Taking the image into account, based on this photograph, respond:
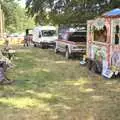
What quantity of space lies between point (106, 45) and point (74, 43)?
7816 mm

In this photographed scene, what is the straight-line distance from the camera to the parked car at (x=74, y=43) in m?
23.3

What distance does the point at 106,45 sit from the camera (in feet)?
51.3

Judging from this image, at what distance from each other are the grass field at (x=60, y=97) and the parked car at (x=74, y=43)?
6810mm

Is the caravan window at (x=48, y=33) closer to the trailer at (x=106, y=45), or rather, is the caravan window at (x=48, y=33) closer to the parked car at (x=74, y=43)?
the parked car at (x=74, y=43)

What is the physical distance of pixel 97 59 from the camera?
16828mm

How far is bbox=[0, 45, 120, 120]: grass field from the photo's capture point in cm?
946

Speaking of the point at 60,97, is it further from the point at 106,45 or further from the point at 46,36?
the point at 46,36

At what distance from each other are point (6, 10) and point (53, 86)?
48.4 metres

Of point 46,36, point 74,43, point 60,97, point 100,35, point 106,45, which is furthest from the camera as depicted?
point 46,36

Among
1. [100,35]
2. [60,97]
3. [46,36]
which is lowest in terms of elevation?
[60,97]

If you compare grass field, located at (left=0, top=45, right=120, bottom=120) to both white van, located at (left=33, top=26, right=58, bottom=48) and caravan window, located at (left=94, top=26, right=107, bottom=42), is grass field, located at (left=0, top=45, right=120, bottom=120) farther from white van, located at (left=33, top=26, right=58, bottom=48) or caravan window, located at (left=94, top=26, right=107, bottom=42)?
white van, located at (left=33, top=26, right=58, bottom=48)

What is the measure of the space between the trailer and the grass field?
54cm

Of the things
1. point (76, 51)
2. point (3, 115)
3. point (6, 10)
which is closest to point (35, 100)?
point (3, 115)

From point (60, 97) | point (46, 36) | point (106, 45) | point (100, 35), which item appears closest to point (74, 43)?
point (100, 35)
